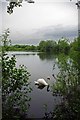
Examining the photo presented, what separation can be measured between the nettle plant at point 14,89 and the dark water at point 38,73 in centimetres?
5

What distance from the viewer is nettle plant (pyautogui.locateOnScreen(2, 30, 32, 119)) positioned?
540 cm

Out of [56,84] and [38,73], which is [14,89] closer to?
[38,73]

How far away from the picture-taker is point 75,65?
542 centimetres

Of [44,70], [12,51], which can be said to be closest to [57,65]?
[44,70]

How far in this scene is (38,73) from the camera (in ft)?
17.9

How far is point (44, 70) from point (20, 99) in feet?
1.27

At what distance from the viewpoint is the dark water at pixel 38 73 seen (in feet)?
17.9

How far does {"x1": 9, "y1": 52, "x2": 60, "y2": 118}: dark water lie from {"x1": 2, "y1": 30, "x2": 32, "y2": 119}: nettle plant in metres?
0.05

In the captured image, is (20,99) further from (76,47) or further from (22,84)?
(76,47)

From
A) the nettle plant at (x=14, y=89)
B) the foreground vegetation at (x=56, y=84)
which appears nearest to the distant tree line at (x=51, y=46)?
the foreground vegetation at (x=56, y=84)

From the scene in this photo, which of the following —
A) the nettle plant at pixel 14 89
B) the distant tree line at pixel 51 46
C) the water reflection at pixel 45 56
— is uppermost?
the distant tree line at pixel 51 46

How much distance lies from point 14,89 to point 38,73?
0.29 meters

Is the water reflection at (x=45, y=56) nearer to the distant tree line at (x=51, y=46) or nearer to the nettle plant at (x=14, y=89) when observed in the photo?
the distant tree line at (x=51, y=46)

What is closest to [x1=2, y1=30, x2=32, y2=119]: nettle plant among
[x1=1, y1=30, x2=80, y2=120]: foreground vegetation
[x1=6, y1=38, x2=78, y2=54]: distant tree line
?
[x1=1, y1=30, x2=80, y2=120]: foreground vegetation
